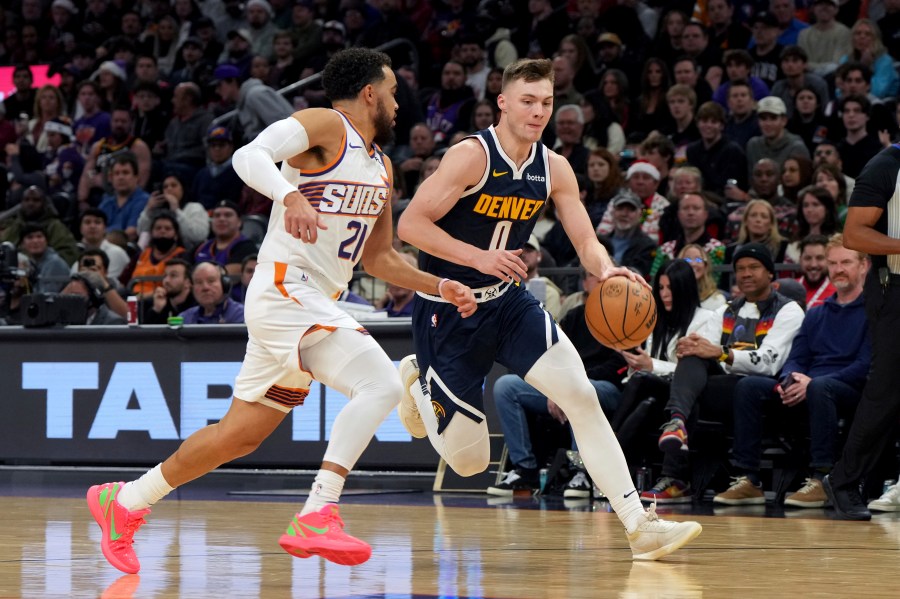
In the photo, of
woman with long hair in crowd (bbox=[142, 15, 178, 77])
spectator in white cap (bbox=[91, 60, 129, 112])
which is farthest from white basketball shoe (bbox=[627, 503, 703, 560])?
woman with long hair in crowd (bbox=[142, 15, 178, 77])

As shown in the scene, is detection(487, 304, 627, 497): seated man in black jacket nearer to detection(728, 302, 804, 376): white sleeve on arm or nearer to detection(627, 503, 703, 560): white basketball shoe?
detection(728, 302, 804, 376): white sleeve on arm

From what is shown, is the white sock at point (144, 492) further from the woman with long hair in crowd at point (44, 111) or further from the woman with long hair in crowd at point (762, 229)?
the woman with long hair in crowd at point (44, 111)

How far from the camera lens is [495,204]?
6.07 metres

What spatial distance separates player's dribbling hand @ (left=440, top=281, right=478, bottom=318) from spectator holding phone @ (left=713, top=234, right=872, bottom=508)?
3842 mm

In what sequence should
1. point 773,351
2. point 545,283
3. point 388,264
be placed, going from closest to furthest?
point 388,264 → point 773,351 → point 545,283

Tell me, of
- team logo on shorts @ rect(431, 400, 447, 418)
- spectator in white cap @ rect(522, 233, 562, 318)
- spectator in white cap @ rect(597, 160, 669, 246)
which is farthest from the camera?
spectator in white cap @ rect(597, 160, 669, 246)

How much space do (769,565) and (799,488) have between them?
3938 millimetres

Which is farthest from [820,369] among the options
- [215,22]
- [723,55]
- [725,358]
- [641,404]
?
[215,22]

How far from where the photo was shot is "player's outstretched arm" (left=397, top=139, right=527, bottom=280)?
19.0 feet

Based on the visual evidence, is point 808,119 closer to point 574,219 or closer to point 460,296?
point 574,219

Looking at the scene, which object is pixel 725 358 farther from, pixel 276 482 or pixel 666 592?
pixel 666 592

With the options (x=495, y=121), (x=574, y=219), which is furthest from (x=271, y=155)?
(x=495, y=121)

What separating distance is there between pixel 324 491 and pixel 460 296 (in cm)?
99

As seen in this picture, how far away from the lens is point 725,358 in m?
9.28
